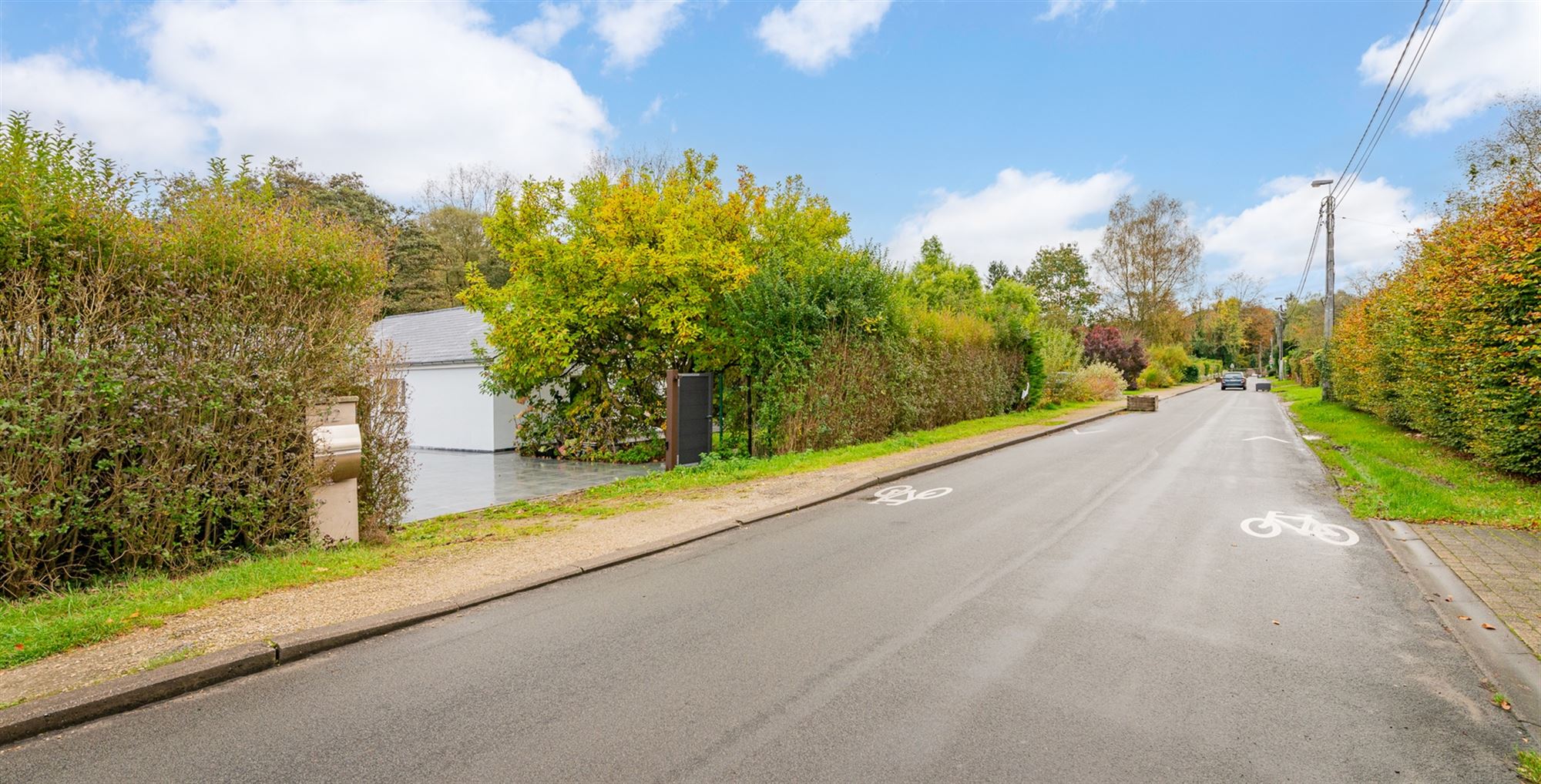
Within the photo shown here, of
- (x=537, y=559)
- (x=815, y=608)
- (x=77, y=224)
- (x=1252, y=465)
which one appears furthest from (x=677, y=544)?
(x=1252, y=465)

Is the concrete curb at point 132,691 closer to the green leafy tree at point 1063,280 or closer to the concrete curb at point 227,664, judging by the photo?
the concrete curb at point 227,664

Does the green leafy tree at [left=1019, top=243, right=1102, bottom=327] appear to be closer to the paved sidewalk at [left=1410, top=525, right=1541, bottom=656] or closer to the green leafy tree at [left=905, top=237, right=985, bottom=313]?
the green leafy tree at [left=905, top=237, right=985, bottom=313]

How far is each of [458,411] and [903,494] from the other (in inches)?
535

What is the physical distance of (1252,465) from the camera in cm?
1209

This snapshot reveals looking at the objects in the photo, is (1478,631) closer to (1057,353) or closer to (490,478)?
(490,478)

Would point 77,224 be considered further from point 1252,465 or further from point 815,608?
point 1252,465

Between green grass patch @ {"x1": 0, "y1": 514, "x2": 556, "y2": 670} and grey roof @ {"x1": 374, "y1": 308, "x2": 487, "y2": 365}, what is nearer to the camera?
green grass patch @ {"x1": 0, "y1": 514, "x2": 556, "y2": 670}

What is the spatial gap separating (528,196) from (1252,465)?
1493 cm

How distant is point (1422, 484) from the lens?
30.5 feet

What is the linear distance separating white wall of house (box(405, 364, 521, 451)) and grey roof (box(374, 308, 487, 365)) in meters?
0.34

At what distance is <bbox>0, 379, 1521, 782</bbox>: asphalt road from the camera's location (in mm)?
2955

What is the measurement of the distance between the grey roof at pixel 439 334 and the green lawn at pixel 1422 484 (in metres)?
17.0

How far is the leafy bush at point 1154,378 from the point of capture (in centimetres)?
4812

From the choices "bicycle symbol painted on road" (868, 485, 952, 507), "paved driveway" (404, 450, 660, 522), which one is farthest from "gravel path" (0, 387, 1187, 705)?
"paved driveway" (404, 450, 660, 522)
